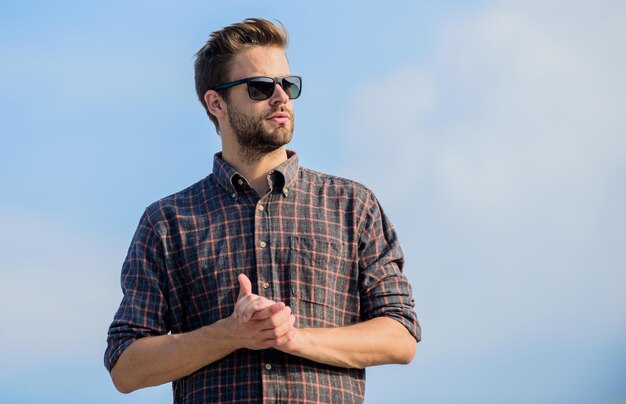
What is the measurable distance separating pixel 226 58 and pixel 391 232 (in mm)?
1736

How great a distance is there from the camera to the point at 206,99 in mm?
6742

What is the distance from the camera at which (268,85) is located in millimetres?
6391

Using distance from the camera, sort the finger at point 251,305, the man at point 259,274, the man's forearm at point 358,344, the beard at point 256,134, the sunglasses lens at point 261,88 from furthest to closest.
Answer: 1. the sunglasses lens at point 261,88
2. the beard at point 256,134
3. the man at point 259,274
4. the man's forearm at point 358,344
5. the finger at point 251,305

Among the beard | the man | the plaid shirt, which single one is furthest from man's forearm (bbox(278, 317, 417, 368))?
the beard

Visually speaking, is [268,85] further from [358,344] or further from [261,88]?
[358,344]

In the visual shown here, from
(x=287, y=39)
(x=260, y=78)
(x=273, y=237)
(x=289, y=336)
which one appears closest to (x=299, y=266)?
(x=273, y=237)

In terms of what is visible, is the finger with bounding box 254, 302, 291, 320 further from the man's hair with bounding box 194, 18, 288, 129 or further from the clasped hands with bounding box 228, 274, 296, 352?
the man's hair with bounding box 194, 18, 288, 129

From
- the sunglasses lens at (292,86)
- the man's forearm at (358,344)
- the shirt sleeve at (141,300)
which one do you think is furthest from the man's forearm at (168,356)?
the sunglasses lens at (292,86)

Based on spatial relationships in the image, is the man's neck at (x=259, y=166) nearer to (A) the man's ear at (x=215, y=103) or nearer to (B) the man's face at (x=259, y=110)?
(B) the man's face at (x=259, y=110)

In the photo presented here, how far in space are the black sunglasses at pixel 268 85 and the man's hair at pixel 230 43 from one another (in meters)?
0.26

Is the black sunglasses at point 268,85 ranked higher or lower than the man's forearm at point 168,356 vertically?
higher

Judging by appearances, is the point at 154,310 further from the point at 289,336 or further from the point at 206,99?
the point at 206,99

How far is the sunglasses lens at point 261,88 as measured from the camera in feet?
20.9

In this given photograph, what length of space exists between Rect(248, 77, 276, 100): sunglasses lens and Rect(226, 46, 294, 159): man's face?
34 millimetres
